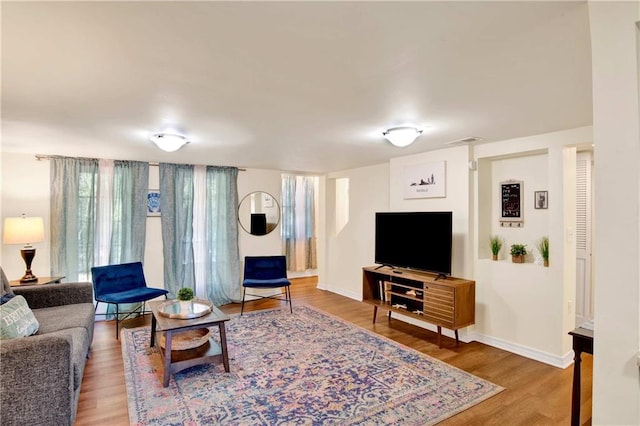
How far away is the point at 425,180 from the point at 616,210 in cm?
→ 307

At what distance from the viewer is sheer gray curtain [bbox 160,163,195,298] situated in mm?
5105

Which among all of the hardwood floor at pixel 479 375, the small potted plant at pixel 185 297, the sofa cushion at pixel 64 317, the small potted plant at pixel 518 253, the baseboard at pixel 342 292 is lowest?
the hardwood floor at pixel 479 375

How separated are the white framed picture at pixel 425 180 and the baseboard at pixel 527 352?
170 centimetres

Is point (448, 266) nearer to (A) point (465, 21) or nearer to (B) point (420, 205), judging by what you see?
(B) point (420, 205)

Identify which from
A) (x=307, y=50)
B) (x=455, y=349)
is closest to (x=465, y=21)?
(x=307, y=50)

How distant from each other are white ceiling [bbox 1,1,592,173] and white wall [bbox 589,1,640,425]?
0.19 m

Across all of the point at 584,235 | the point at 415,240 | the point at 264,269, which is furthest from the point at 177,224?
the point at 584,235

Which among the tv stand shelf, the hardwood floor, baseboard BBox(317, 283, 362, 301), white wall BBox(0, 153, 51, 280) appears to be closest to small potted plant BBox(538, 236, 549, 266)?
the tv stand shelf

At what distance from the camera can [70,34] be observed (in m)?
1.46

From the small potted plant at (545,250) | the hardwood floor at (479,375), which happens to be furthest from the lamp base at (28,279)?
the small potted plant at (545,250)

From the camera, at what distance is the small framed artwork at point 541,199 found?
355 cm

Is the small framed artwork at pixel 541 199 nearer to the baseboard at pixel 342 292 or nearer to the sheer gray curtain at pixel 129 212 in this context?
the baseboard at pixel 342 292

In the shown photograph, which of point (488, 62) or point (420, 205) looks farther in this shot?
point (420, 205)

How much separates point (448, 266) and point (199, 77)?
10.1ft
